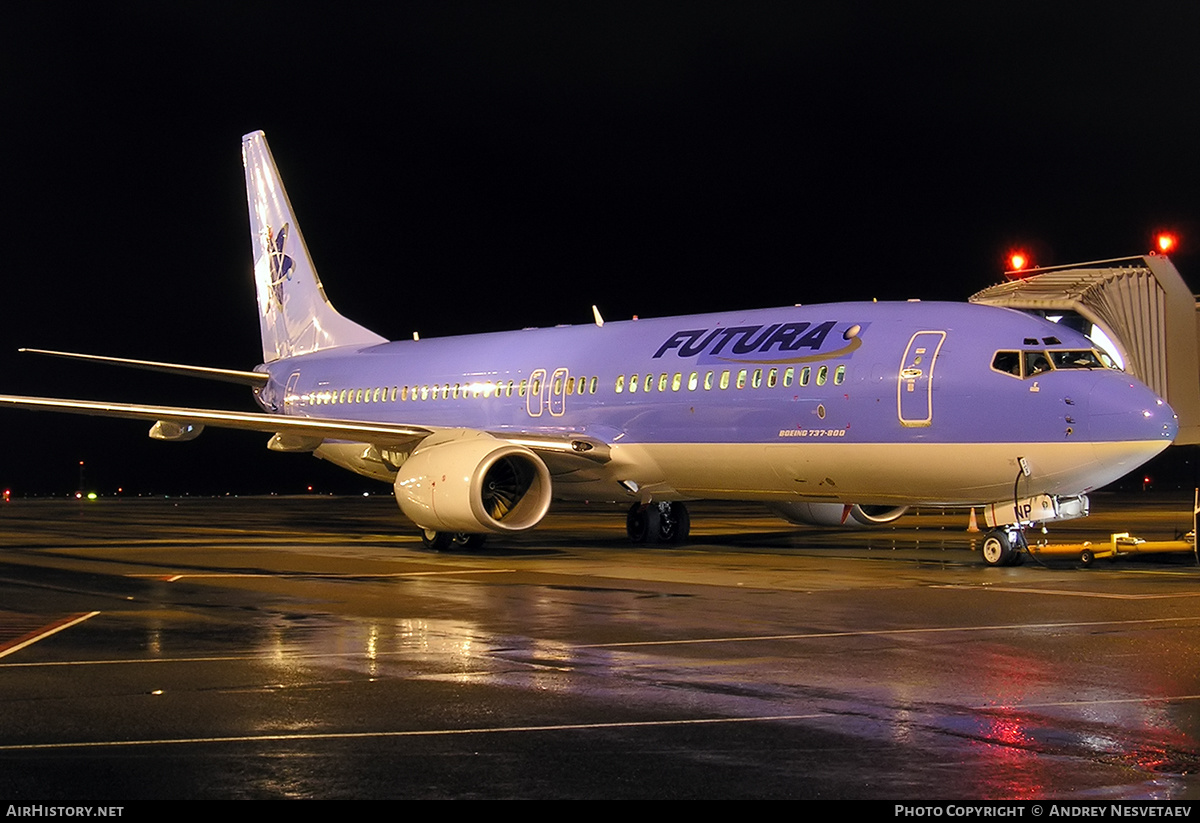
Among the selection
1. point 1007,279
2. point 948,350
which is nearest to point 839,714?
point 948,350

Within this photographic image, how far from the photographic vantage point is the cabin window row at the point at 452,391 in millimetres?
23281

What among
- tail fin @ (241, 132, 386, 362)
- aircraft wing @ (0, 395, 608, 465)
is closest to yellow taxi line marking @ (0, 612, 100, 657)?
aircraft wing @ (0, 395, 608, 465)

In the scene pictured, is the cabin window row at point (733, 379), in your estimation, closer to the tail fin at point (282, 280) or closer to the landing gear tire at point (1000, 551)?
the landing gear tire at point (1000, 551)

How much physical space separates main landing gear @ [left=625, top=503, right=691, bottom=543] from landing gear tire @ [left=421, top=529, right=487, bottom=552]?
2875 millimetres

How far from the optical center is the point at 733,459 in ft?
66.6

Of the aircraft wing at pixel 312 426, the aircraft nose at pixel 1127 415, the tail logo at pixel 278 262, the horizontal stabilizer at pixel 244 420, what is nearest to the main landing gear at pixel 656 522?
the aircraft wing at pixel 312 426

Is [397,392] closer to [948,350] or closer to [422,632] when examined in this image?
[948,350]

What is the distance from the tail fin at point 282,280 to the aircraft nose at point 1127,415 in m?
17.2

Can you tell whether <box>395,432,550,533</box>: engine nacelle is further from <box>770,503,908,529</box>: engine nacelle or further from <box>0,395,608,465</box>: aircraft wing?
<box>770,503,908,529</box>: engine nacelle

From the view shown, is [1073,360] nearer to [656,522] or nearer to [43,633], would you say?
[656,522]

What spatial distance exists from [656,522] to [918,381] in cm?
683

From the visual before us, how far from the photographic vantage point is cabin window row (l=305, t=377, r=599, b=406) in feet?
76.4

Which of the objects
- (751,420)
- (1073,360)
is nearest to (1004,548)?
(1073,360)

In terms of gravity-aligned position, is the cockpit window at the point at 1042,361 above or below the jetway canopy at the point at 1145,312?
below
